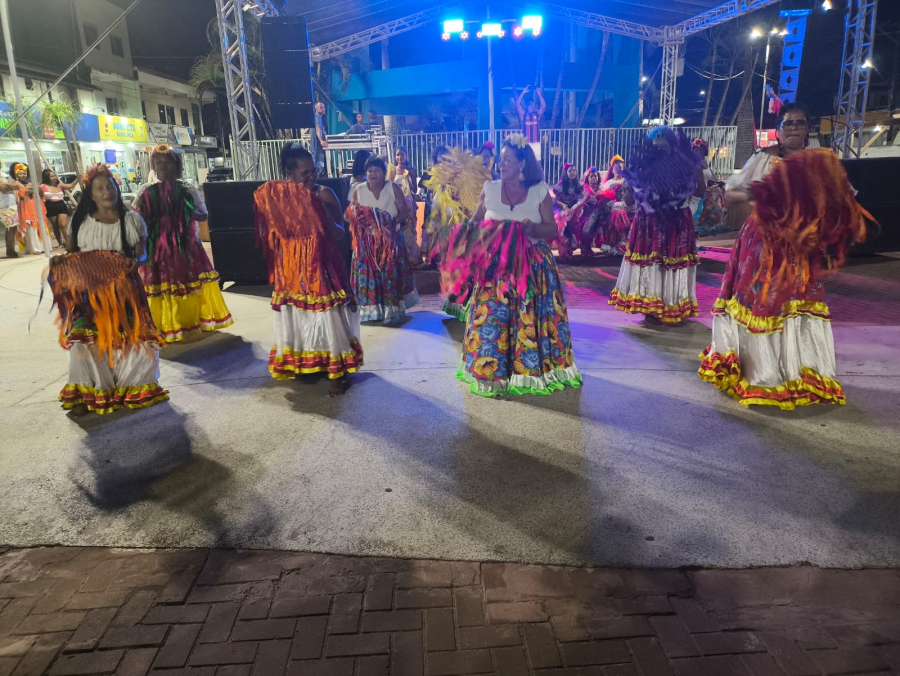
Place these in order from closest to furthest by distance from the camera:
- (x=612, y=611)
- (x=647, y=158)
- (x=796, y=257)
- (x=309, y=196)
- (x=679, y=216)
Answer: (x=612, y=611), (x=796, y=257), (x=309, y=196), (x=647, y=158), (x=679, y=216)

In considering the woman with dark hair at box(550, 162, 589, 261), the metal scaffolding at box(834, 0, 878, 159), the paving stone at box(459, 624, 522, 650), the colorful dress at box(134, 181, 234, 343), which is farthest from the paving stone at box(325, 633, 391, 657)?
the metal scaffolding at box(834, 0, 878, 159)

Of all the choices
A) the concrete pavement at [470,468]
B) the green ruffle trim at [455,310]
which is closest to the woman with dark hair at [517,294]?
the concrete pavement at [470,468]

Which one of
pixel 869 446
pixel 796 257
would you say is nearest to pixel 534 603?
pixel 869 446

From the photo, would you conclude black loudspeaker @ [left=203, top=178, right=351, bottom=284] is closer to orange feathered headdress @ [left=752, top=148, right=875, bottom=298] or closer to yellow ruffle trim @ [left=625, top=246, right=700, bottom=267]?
yellow ruffle trim @ [left=625, top=246, right=700, bottom=267]

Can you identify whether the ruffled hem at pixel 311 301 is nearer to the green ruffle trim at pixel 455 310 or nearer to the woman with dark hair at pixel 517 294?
the woman with dark hair at pixel 517 294

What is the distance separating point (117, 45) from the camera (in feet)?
99.2

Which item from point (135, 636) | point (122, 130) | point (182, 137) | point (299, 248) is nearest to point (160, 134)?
point (182, 137)

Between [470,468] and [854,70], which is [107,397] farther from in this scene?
[854,70]

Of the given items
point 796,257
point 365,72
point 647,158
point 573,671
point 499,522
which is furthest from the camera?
point 365,72

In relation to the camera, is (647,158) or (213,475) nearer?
(213,475)

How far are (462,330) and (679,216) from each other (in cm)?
242

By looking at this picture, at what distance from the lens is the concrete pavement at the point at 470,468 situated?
2707 millimetres

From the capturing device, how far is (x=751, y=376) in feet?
13.3

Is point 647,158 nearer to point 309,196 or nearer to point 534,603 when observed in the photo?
point 309,196
